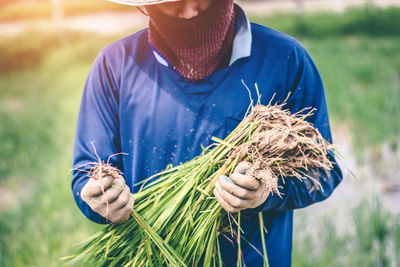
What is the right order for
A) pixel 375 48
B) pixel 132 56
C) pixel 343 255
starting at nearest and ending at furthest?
pixel 132 56
pixel 343 255
pixel 375 48

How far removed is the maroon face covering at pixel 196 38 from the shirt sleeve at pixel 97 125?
0.70ft

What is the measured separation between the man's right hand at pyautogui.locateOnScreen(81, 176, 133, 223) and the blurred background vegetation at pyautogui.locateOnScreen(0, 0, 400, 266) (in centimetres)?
132

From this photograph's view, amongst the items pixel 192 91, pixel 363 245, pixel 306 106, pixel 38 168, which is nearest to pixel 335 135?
pixel 363 245

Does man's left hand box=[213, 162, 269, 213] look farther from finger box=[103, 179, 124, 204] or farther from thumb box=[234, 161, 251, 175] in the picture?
finger box=[103, 179, 124, 204]

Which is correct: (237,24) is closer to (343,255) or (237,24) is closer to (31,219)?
(343,255)

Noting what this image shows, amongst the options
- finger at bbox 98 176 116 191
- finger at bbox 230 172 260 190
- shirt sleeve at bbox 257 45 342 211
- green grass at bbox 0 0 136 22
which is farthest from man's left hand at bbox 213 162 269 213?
green grass at bbox 0 0 136 22

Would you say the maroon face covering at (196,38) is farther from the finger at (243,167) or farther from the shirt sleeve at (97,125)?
the finger at (243,167)

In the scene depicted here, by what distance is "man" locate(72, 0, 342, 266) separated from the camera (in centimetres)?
123

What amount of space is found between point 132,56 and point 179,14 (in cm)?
23

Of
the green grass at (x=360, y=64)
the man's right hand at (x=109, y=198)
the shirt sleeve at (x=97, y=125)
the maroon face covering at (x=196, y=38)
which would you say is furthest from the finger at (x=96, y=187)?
the green grass at (x=360, y=64)

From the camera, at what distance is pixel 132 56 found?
1.32 metres

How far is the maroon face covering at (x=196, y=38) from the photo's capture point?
123 centimetres

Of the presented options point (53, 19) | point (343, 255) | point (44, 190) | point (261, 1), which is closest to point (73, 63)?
point (53, 19)

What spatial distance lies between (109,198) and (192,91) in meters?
0.46
